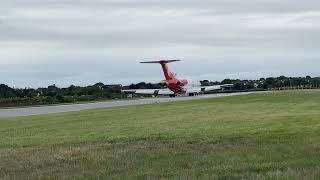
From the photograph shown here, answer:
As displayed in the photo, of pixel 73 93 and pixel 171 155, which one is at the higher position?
pixel 73 93

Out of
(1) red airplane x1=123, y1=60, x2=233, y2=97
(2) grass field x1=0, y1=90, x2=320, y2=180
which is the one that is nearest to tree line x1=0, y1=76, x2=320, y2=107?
(1) red airplane x1=123, y1=60, x2=233, y2=97

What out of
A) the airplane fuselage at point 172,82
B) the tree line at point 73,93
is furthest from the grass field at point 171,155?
the airplane fuselage at point 172,82

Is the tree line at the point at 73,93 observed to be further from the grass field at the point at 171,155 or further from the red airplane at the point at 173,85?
the grass field at the point at 171,155

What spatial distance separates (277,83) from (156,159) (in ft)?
312

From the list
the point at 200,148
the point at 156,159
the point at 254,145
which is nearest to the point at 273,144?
the point at 254,145

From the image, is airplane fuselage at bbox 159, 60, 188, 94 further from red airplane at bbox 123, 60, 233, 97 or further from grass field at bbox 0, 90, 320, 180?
grass field at bbox 0, 90, 320, 180

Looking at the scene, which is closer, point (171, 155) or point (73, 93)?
point (171, 155)

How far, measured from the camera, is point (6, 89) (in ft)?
293

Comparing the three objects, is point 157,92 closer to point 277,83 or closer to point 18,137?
point 277,83

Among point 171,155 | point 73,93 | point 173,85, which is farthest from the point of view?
point 73,93

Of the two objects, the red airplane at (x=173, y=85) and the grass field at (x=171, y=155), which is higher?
the red airplane at (x=173, y=85)

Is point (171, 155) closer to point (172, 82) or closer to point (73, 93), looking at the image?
point (172, 82)

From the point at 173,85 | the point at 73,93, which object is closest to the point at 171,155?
the point at 173,85

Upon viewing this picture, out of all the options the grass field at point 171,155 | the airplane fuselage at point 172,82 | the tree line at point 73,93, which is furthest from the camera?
the airplane fuselage at point 172,82
